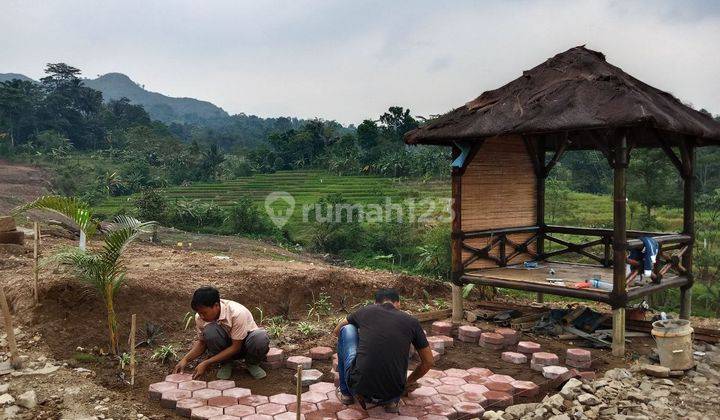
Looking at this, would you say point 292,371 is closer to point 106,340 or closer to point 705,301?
point 106,340

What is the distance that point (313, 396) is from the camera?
447 cm

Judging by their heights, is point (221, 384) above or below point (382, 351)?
below

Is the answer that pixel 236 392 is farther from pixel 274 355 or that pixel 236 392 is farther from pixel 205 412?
pixel 274 355

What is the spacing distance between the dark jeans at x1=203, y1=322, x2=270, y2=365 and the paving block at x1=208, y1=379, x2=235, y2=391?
0.95ft

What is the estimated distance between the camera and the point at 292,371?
522 centimetres

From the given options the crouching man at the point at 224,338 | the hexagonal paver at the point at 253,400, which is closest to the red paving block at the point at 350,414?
the hexagonal paver at the point at 253,400

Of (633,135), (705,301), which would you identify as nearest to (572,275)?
(633,135)

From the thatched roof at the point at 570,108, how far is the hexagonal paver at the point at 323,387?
3.31 m

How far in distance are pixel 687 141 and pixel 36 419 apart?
7287mm

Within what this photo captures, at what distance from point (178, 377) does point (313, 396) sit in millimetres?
1181

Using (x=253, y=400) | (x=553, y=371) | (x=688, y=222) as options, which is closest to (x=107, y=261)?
(x=253, y=400)

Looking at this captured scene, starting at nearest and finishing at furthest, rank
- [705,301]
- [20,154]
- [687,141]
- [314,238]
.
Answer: [687,141] < [705,301] < [314,238] < [20,154]

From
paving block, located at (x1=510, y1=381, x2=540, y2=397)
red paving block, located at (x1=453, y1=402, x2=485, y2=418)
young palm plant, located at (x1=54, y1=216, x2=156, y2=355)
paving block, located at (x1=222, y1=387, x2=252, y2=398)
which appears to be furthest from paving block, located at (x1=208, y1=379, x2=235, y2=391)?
paving block, located at (x1=510, y1=381, x2=540, y2=397)

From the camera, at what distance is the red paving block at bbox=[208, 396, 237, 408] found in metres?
4.28
